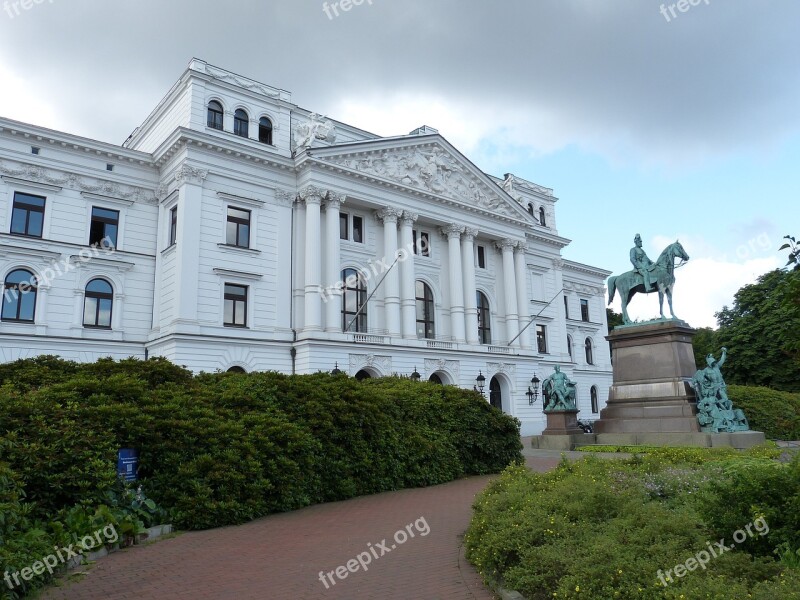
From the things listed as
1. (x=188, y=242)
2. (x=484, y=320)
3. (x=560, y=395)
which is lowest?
(x=560, y=395)

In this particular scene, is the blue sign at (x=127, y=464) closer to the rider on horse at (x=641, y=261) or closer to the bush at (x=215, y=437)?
the bush at (x=215, y=437)

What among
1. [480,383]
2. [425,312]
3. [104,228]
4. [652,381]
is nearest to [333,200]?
[425,312]

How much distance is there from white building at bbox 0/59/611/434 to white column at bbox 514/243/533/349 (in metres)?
0.45

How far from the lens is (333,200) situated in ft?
124

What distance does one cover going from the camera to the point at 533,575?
6.56m

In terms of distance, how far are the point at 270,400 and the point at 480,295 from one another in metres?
34.6

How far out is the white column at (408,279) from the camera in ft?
130

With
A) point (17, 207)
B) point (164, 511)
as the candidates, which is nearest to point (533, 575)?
point (164, 511)

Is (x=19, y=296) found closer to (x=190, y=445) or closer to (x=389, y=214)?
(x=389, y=214)

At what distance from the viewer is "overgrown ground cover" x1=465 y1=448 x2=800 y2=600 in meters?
Result: 5.45

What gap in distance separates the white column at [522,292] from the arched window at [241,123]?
2280 cm

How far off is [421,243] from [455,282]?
12.5 ft

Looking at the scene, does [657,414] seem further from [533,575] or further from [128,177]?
[128,177]

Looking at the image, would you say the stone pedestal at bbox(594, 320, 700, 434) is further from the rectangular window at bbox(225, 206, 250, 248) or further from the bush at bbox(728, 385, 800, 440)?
the rectangular window at bbox(225, 206, 250, 248)
